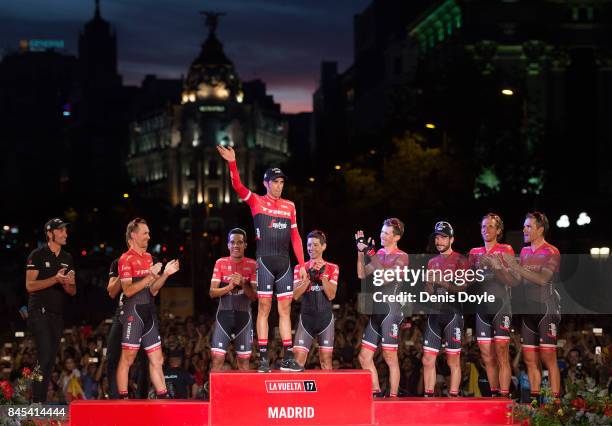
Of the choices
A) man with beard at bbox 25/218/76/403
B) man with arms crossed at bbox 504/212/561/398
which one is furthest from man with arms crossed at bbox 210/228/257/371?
man with arms crossed at bbox 504/212/561/398

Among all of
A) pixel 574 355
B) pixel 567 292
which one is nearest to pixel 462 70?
pixel 567 292

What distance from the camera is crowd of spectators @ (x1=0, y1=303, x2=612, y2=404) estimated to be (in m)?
23.4

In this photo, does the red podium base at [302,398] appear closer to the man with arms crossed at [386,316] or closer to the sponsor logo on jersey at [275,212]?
the man with arms crossed at [386,316]

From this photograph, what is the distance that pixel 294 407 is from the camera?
Answer: 1788cm

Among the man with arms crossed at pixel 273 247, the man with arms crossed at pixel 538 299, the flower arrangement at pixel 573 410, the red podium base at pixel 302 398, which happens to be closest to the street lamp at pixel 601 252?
the man with arms crossed at pixel 538 299

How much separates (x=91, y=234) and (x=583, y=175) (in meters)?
47.0

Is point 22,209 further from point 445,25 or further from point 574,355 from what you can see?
point 574,355

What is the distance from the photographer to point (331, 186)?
6819 centimetres

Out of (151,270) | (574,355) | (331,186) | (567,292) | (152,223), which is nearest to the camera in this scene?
(151,270)

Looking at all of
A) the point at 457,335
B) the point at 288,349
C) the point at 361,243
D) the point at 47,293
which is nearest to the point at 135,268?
the point at 47,293

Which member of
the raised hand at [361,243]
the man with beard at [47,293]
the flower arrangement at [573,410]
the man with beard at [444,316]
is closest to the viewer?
the flower arrangement at [573,410]

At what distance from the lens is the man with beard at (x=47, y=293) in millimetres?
19906

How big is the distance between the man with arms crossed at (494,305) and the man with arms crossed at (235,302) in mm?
3725

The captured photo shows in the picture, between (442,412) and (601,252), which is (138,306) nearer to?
(442,412)
